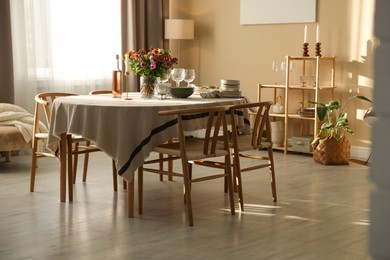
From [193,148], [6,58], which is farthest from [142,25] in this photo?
[193,148]

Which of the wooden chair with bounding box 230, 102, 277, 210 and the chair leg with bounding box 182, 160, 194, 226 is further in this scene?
the wooden chair with bounding box 230, 102, 277, 210

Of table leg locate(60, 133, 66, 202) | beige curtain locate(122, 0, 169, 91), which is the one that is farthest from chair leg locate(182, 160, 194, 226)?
beige curtain locate(122, 0, 169, 91)

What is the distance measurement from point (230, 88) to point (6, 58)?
9.15ft

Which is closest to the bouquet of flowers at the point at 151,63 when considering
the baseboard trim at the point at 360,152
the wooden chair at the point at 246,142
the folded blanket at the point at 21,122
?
the wooden chair at the point at 246,142

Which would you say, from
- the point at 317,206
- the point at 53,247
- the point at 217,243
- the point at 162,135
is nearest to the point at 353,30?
the point at 317,206

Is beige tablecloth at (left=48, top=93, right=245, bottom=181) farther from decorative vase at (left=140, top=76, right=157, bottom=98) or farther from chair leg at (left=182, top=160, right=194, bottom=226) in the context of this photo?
decorative vase at (left=140, top=76, right=157, bottom=98)

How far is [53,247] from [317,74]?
3.74 m

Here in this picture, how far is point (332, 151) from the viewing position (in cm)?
589

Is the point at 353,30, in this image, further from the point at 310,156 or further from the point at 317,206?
the point at 317,206

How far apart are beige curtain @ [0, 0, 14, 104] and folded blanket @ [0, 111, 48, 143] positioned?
52 cm

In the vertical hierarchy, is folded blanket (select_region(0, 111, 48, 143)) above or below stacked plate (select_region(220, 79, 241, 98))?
below

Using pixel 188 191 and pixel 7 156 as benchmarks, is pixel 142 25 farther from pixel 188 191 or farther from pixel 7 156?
pixel 188 191

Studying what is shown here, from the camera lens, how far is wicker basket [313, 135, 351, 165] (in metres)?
5.89

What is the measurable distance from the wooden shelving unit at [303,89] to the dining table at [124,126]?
8.31ft
